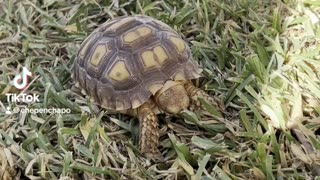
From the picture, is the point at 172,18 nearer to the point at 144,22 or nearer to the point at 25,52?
the point at 144,22

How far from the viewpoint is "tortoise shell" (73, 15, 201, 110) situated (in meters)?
2.11

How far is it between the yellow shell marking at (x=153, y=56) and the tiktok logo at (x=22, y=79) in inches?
22.3

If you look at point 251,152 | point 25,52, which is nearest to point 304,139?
point 251,152

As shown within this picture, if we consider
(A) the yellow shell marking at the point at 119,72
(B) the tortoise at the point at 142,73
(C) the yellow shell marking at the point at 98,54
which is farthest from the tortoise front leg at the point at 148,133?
(C) the yellow shell marking at the point at 98,54

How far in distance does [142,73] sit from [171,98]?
14 centimetres

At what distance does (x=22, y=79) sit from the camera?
7.89ft

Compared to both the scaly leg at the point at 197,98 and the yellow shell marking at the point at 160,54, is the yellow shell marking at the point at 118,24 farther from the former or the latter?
the scaly leg at the point at 197,98

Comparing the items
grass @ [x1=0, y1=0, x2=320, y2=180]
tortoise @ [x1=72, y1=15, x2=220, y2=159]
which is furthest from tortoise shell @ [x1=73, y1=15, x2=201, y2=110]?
grass @ [x1=0, y1=0, x2=320, y2=180]

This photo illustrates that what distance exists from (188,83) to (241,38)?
0.43m

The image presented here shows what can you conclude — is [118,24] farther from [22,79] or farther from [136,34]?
[22,79]

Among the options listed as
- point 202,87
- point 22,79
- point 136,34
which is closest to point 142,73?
point 136,34

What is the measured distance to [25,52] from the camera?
101 inches

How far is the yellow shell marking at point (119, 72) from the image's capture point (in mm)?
2105

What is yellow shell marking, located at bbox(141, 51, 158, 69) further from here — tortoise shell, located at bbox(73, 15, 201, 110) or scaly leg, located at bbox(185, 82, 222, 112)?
scaly leg, located at bbox(185, 82, 222, 112)
